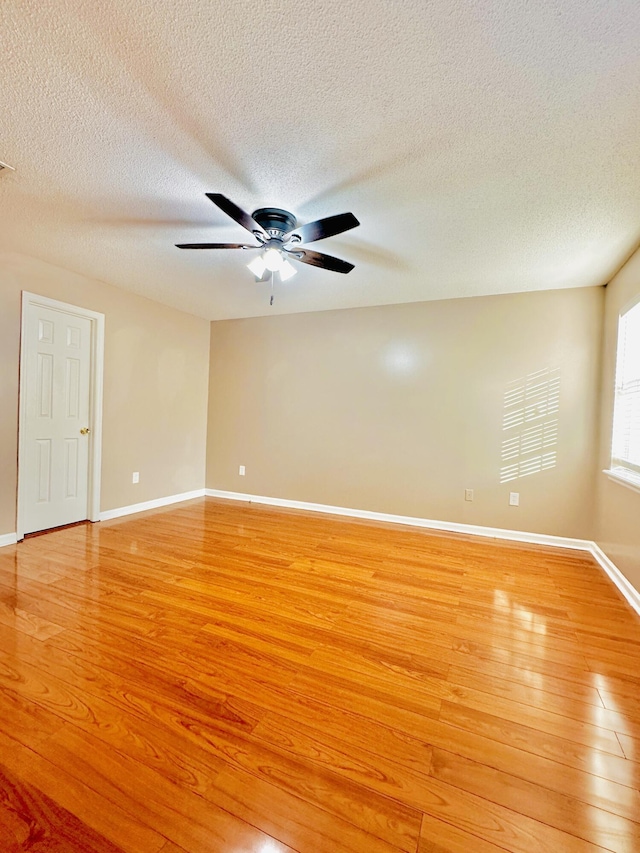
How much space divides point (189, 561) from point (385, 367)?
9.24ft

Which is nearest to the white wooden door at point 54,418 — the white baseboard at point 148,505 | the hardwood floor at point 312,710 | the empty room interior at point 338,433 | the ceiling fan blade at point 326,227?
the empty room interior at point 338,433

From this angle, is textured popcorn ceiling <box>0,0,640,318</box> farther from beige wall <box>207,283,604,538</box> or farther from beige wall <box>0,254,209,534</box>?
beige wall <box>207,283,604,538</box>

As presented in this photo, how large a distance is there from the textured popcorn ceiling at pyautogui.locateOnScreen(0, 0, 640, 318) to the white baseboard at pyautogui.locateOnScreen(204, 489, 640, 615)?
2397 millimetres

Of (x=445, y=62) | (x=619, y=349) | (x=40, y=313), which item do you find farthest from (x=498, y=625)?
(x=40, y=313)

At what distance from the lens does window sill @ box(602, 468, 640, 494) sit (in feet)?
7.94

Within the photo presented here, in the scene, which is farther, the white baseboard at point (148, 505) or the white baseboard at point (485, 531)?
the white baseboard at point (148, 505)

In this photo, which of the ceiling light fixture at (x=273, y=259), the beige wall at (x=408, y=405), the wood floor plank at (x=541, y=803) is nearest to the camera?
the wood floor plank at (x=541, y=803)

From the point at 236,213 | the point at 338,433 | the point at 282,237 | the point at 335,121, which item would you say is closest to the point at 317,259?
the point at 282,237

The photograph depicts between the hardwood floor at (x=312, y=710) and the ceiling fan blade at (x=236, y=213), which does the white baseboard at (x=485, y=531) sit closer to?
the hardwood floor at (x=312, y=710)

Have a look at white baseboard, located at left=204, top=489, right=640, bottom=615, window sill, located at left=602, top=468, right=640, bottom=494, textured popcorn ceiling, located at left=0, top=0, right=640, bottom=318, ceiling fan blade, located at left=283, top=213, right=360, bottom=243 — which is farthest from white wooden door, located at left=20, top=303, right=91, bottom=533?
window sill, located at left=602, top=468, right=640, bottom=494

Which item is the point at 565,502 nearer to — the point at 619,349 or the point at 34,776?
the point at 619,349

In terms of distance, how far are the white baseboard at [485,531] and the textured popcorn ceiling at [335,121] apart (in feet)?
7.86

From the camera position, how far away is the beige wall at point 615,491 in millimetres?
2512

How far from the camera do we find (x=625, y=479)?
259cm
